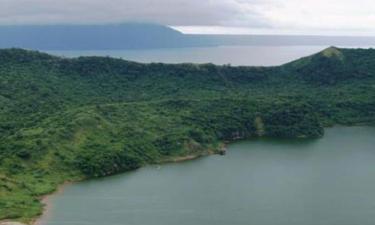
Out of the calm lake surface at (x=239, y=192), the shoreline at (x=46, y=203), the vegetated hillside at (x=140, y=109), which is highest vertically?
the vegetated hillside at (x=140, y=109)

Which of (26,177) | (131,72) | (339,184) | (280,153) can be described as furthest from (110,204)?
(131,72)

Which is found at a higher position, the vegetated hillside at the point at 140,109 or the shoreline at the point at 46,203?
the vegetated hillside at the point at 140,109

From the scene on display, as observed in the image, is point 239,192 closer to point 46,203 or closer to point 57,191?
point 57,191

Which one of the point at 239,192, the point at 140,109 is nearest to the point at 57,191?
the point at 239,192

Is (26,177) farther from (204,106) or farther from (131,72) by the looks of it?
(131,72)

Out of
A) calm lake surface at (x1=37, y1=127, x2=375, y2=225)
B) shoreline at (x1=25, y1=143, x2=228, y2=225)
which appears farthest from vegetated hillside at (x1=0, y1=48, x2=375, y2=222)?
calm lake surface at (x1=37, y1=127, x2=375, y2=225)

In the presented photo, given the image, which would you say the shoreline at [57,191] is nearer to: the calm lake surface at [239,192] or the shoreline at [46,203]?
the shoreline at [46,203]

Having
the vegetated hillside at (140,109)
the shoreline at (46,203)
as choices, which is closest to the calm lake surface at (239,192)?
the shoreline at (46,203)
